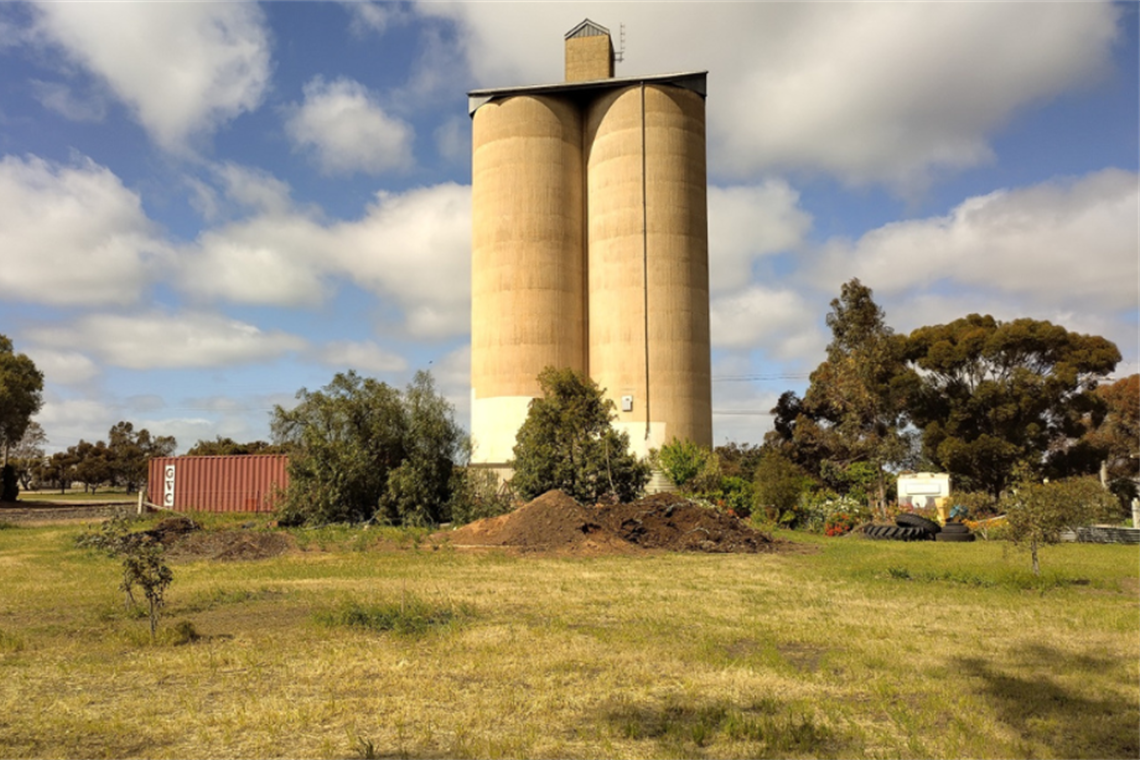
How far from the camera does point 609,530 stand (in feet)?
76.5

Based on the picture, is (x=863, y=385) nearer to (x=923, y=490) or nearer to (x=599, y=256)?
(x=923, y=490)

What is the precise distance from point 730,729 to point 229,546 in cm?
1820

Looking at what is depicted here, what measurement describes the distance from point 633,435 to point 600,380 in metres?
3.15

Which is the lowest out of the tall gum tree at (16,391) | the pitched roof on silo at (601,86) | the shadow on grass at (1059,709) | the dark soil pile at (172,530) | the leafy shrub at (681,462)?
the shadow on grass at (1059,709)

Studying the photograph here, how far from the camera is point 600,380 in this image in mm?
40500

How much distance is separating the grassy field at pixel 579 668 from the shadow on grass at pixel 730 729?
3cm

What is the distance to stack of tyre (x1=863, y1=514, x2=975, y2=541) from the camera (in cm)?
2677

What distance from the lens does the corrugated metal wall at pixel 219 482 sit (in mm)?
37750

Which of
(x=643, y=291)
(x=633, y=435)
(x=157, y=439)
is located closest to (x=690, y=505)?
(x=633, y=435)

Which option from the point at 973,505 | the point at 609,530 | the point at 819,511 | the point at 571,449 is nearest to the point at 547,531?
the point at 609,530

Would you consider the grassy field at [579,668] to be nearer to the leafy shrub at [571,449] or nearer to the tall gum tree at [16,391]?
the leafy shrub at [571,449]

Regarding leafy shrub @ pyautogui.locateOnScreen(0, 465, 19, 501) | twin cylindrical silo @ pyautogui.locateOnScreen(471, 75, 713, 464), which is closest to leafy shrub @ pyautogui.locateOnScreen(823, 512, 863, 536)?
twin cylindrical silo @ pyautogui.locateOnScreen(471, 75, 713, 464)

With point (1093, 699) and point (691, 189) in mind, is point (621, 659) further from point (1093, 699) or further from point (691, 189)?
point (691, 189)

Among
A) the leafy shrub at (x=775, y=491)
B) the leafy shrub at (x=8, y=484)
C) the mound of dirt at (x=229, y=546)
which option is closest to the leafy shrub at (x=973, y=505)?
the leafy shrub at (x=775, y=491)
